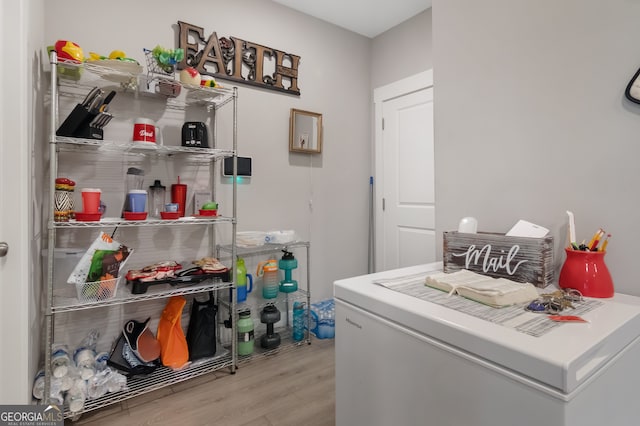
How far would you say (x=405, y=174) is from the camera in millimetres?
2861

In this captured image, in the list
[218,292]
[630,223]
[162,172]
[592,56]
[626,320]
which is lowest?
[218,292]

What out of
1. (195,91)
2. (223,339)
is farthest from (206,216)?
(223,339)

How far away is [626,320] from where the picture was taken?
721 millimetres

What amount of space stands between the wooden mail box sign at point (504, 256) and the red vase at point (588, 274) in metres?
0.06

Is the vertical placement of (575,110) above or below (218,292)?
above

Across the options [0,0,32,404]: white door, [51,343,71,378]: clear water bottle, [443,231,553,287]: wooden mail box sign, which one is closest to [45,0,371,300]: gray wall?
[0,0,32,404]: white door

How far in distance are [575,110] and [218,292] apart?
85.0 inches

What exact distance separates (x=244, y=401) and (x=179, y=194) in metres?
1.25

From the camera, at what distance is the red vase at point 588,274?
2.95ft

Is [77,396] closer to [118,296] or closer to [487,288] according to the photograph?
[118,296]

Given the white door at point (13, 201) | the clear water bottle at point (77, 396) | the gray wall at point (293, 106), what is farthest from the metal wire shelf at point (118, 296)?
the gray wall at point (293, 106)

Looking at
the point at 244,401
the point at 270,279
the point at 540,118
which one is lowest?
the point at 244,401

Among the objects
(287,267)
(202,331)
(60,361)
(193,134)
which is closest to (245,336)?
(202,331)

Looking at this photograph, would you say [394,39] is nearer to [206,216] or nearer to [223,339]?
[206,216]
